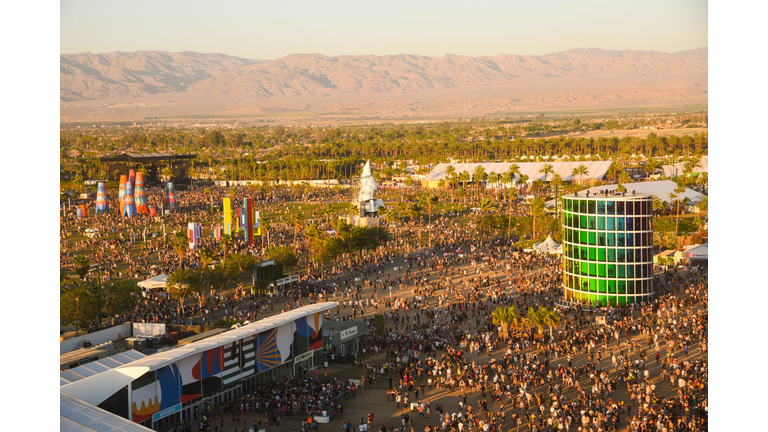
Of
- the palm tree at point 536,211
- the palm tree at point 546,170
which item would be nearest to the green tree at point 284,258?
the palm tree at point 536,211

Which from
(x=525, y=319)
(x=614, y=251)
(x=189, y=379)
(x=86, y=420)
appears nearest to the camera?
(x=86, y=420)

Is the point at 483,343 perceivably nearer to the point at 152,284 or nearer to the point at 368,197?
the point at 152,284

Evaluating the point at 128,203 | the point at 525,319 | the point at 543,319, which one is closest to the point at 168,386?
the point at 525,319

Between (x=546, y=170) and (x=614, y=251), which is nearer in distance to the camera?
(x=614, y=251)

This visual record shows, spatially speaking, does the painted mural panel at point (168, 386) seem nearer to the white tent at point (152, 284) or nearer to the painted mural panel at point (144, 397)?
the painted mural panel at point (144, 397)
